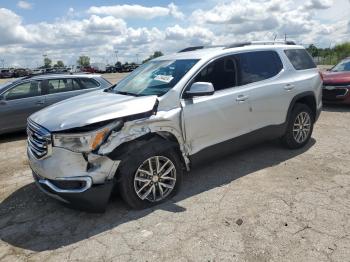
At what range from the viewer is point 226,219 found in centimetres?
379

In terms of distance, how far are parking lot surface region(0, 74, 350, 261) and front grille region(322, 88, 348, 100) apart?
15.8 ft

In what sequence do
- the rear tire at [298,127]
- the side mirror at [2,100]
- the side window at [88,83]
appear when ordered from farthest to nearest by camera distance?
the side window at [88,83], the side mirror at [2,100], the rear tire at [298,127]

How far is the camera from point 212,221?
3.76 meters

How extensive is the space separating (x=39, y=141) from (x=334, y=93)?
849 cm

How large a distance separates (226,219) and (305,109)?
3.09 m

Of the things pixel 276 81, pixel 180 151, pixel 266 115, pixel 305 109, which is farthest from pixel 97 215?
pixel 305 109

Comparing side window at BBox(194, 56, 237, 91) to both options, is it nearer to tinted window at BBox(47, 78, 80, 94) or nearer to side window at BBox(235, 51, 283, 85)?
side window at BBox(235, 51, 283, 85)

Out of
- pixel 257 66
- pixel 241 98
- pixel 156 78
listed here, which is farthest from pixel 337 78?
pixel 156 78

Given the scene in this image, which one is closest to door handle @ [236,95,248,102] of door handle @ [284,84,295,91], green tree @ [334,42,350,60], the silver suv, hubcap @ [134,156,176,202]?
the silver suv

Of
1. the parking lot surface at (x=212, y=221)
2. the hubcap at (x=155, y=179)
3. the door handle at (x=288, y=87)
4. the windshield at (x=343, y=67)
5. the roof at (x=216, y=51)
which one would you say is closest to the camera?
the parking lot surface at (x=212, y=221)

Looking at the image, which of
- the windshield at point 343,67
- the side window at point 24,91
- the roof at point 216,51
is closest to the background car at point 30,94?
the side window at point 24,91

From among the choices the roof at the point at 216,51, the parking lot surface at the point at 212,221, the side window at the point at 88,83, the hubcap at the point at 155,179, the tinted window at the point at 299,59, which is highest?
the roof at the point at 216,51

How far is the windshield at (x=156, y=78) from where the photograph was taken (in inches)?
176

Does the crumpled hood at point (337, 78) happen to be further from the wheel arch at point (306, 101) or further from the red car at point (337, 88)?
the wheel arch at point (306, 101)
